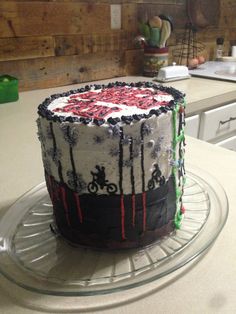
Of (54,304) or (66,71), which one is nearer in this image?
(54,304)

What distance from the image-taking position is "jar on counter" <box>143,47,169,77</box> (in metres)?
1.68

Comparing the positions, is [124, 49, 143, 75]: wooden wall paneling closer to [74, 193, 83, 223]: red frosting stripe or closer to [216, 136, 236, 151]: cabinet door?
[216, 136, 236, 151]: cabinet door

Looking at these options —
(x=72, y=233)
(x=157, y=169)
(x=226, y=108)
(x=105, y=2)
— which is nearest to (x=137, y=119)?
(x=157, y=169)

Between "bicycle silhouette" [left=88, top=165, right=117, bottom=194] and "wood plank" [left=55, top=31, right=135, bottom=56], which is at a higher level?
"wood plank" [left=55, top=31, right=135, bottom=56]

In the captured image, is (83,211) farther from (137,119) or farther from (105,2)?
(105,2)

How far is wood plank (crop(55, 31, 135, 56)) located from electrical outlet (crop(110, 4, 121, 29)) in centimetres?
3

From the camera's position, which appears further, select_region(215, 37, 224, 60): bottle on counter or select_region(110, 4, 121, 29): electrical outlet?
select_region(215, 37, 224, 60): bottle on counter

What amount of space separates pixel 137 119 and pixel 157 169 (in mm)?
92

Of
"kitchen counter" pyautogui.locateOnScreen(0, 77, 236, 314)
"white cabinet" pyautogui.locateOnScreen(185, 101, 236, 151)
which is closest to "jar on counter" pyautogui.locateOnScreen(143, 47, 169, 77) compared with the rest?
"white cabinet" pyautogui.locateOnScreen(185, 101, 236, 151)

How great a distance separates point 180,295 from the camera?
421mm

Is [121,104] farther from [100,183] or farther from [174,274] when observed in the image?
[174,274]

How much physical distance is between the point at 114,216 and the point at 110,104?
7.1 inches

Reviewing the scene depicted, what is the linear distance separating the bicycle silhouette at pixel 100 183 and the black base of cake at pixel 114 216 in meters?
0.01

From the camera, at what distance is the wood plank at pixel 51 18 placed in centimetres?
131
